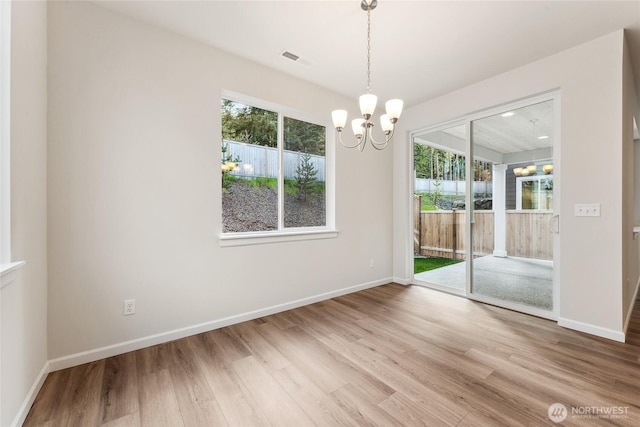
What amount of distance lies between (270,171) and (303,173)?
48cm

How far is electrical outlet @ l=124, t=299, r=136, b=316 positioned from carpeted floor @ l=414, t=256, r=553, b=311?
388 cm

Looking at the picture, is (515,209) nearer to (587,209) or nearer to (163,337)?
(587,209)

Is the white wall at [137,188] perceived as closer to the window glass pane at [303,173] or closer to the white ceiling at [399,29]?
the white ceiling at [399,29]

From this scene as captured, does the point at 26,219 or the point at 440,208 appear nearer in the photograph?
the point at 26,219

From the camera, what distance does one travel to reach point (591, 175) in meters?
2.52

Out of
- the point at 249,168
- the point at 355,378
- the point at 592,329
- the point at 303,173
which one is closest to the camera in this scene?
the point at 355,378

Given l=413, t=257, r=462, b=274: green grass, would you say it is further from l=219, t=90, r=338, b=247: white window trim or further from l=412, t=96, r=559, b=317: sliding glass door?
l=219, t=90, r=338, b=247: white window trim

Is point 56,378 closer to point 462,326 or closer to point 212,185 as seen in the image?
point 212,185

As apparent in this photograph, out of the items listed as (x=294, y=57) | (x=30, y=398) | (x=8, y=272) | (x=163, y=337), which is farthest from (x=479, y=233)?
(x=30, y=398)

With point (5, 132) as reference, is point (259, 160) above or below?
above

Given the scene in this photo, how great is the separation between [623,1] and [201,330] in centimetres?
453

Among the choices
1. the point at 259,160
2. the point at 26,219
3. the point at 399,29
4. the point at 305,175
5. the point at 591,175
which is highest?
the point at 399,29

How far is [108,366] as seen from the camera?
1998mm

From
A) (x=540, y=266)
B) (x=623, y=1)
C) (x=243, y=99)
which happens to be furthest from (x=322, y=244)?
(x=623, y=1)
